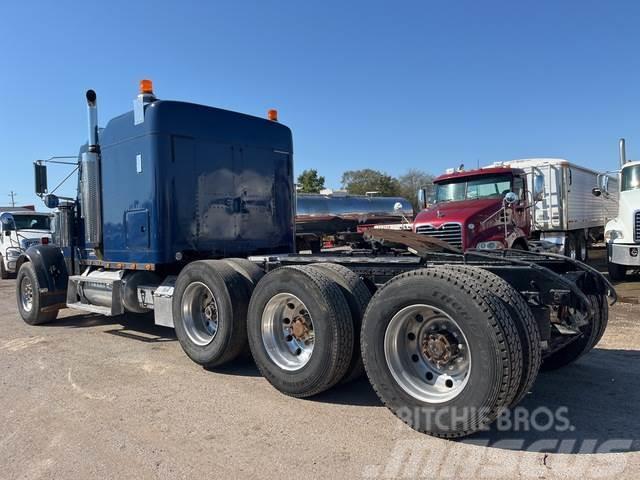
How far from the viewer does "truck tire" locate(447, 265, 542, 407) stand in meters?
3.44

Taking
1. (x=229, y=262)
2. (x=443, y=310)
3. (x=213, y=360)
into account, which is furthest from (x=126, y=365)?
(x=443, y=310)

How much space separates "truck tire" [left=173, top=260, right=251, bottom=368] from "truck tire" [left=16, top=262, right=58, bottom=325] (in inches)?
149

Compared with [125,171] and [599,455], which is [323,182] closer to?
[125,171]

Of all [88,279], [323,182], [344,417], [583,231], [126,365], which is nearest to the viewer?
[344,417]

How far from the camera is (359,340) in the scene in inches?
174

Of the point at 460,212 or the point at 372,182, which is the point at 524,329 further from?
the point at 372,182

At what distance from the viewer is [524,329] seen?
3.46m

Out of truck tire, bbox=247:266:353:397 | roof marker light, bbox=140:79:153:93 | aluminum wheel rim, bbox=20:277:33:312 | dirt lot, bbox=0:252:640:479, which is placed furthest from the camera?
aluminum wheel rim, bbox=20:277:33:312

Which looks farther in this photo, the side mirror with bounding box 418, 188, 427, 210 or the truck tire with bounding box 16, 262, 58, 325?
the side mirror with bounding box 418, 188, 427, 210

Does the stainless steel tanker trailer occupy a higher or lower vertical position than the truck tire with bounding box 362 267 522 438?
higher

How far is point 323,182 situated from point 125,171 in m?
56.0

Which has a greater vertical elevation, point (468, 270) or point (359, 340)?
point (468, 270)

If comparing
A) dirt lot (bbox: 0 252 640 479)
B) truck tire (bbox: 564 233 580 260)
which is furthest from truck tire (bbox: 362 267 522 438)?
truck tire (bbox: 564 233 580 260)

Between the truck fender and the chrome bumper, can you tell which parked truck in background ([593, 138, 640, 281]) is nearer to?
the chrome bumper
